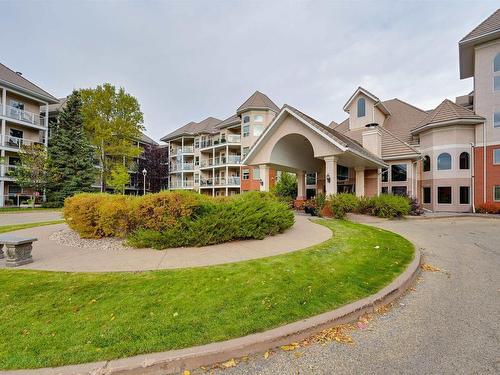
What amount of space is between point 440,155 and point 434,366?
26.7 m

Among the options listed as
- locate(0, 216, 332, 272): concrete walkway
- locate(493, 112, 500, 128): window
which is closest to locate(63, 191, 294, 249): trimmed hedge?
locate(0, 216, 332, 272): concrete walkway

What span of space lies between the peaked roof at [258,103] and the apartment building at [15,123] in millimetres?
23740

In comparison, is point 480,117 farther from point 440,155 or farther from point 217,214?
point 217,214

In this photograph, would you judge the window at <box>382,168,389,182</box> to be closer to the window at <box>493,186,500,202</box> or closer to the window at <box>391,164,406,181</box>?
the window at <box>391,164,406,181</box>

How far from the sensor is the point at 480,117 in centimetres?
2217

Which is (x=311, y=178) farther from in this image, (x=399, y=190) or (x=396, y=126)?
(x=396, y=126)

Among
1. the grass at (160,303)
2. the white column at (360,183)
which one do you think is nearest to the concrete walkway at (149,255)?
the grass at (160,303)

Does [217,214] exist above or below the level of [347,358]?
above

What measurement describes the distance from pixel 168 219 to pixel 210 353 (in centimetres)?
492

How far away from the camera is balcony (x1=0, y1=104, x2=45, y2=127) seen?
86.8 feet

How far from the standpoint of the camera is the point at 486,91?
22.6 metres

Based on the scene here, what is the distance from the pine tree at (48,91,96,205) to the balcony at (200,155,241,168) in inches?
644

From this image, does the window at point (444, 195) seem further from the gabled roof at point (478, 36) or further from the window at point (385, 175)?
the gabled roof at point (478, 36)

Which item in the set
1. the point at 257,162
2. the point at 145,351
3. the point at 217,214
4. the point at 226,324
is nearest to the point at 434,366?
the point at 226,324
